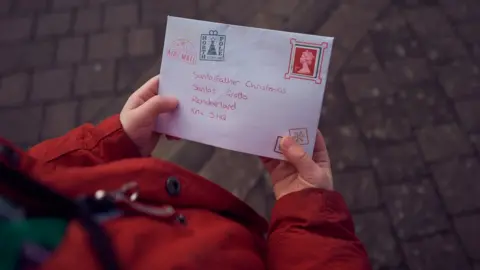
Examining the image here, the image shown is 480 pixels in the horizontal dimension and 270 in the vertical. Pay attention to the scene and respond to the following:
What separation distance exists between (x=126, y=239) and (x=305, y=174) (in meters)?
0.30

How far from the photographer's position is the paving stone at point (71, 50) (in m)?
1.43

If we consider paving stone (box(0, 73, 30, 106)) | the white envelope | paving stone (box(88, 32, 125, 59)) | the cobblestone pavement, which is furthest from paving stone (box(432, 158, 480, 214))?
paving stone (box(0, 73, 30, 106))

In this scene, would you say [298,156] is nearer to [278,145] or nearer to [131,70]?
[278,145]

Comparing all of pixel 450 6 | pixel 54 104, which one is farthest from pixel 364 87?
pixel 54 104

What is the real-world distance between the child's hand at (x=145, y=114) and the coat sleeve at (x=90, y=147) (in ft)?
0.04

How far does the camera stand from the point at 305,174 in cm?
68

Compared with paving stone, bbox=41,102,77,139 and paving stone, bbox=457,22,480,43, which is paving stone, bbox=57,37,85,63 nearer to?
paving stone, bbox=41,102,77,139

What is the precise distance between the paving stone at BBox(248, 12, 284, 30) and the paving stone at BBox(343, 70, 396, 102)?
26cm

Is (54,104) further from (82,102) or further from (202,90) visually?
(202,90)

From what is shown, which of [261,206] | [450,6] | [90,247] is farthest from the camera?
[450,6]

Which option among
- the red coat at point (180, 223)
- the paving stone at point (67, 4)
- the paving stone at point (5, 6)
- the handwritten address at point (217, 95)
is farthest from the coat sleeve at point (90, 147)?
the paving stone at point (5, 6)

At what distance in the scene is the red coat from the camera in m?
0.46

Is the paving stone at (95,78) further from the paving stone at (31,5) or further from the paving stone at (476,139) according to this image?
the paving stone at (476,139)

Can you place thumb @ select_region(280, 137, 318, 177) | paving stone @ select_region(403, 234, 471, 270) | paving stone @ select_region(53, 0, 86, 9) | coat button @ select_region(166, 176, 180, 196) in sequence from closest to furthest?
1. coat button @ select_region(166, 176, 180, 196)
2. thumb @ select_region(280, 137, 318, 177)
3. paving stone @ select_region(403, 234, 471, 270)
4. paving stone @ select_region(53, 0, 86, 9)
